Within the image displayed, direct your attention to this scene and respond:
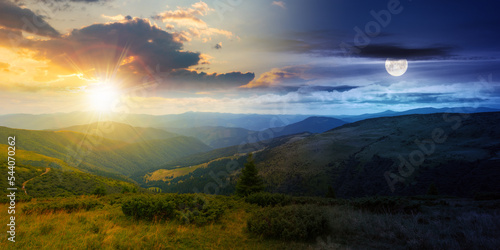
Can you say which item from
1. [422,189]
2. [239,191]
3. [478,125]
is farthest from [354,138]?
[239,191]

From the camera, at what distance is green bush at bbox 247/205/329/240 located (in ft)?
26.7

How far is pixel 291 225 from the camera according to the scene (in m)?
8.38

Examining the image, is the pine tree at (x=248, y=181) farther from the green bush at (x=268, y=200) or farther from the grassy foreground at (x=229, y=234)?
the grassy foreground at (x=229, y=234)

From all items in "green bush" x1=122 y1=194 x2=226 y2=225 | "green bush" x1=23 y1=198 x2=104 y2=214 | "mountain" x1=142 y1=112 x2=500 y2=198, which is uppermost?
"green bush" x1=122 y1=194 x2=226 y2=225

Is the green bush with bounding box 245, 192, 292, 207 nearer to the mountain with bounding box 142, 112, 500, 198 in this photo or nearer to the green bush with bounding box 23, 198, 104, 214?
the green bush with bounding box 23, 198, 104, 214

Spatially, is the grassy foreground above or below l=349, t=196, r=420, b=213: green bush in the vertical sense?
above

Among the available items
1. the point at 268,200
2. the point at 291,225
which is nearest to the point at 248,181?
the point at 268,200

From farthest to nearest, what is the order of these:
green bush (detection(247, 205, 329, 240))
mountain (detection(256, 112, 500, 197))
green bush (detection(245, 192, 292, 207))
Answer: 1. mountain (detection(256, 112, 500, 197))
2. green bush (detection(245, 192, 292, 207))
3. green bush (detection(247, 205, 329, 240))

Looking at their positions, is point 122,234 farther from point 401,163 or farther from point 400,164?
point 401,163

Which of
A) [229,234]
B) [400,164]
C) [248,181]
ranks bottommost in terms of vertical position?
[400,164]

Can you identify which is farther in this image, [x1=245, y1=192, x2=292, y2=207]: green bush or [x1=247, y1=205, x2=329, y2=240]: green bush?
[x1=245, y1=192, x2=292, y2=207]: green bush

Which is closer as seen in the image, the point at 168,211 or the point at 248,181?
the point at 168,211

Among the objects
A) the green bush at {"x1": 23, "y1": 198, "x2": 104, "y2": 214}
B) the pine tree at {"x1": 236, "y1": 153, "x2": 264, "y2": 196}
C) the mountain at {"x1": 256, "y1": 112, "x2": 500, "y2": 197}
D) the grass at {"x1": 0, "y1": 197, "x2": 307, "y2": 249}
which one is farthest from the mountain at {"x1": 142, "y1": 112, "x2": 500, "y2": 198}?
the green bush at {"x1": 23, "y1": 198, "x2": 104, "y2": 214}

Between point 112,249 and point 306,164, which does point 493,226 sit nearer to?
point 112,249
